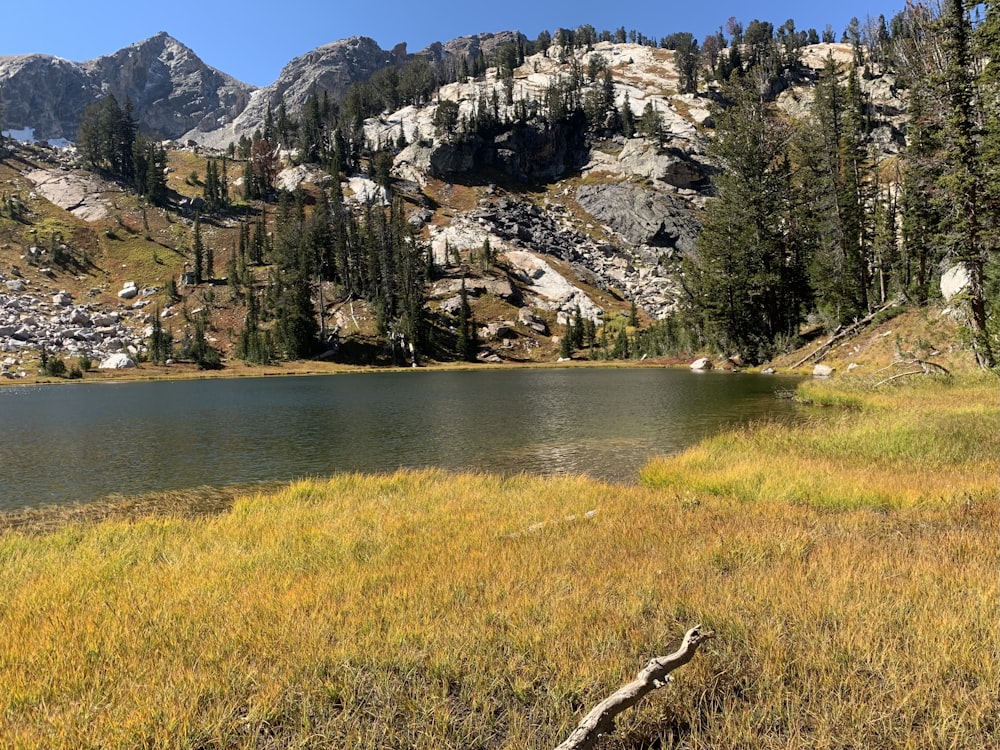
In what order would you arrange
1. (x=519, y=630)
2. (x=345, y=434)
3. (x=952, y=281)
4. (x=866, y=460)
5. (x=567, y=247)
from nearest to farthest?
(x=519, y=630) → (x=866, y=460) → (x=345, y=434) → (x=952, y=281) → (x=567, y=247)

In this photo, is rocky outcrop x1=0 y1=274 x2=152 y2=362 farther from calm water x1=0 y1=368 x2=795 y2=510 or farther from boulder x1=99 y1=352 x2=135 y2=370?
calm water x1=0 y1=368 x2=795 y2=510

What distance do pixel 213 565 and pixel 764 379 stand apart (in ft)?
172

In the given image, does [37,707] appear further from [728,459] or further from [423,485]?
[728,459]

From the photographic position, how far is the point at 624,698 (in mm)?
3908

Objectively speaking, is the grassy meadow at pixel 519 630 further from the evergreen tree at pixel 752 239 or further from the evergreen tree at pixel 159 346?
the evergreen tree at pixel 159 346

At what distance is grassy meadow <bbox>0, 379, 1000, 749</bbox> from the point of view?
4133mm

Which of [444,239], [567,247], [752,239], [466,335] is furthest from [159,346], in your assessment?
[567,247]

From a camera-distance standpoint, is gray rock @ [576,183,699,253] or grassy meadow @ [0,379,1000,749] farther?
gray rock @ [576,183,699,253]

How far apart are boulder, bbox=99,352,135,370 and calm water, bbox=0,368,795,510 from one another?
50.2 metres

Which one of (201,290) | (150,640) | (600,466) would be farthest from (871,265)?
(201,290)

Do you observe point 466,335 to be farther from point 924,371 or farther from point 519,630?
point 519,630

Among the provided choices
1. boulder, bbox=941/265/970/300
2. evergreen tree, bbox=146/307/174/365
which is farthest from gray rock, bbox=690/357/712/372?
evergreen tree, bbox=146/307/174/365

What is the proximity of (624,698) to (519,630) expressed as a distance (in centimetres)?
164

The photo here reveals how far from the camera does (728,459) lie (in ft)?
54.9
